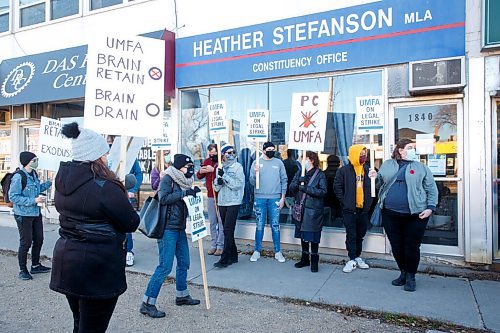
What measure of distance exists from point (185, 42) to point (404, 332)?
659 centimetres

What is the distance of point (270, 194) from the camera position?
6.70 metres

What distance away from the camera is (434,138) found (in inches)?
246

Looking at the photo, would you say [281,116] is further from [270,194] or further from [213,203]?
[213,203]

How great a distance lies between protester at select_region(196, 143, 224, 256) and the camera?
22.7 feet

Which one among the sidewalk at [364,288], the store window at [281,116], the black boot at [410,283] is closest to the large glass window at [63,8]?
the store window at [281,116]

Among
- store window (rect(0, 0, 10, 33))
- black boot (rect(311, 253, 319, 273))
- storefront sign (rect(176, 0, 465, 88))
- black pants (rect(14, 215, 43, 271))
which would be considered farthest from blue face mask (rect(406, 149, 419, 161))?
store window (rect(0, 0, 10, 33))

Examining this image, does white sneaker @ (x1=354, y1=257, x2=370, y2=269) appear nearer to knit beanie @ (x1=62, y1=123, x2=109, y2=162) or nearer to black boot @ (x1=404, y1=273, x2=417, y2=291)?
black boot @ (x1=404, y1=273, x2=417, y2=291)

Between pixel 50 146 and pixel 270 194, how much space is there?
3.62m

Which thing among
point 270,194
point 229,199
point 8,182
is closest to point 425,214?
point 270,194

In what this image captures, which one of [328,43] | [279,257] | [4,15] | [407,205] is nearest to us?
[407,205]

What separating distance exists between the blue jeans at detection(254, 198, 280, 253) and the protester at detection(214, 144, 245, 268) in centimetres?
50

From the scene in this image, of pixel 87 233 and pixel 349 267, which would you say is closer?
pixel 87 233

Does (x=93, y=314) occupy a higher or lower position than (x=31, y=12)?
lower

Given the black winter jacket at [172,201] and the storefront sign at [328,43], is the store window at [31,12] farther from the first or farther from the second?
the black winter jacket at [172,201]
